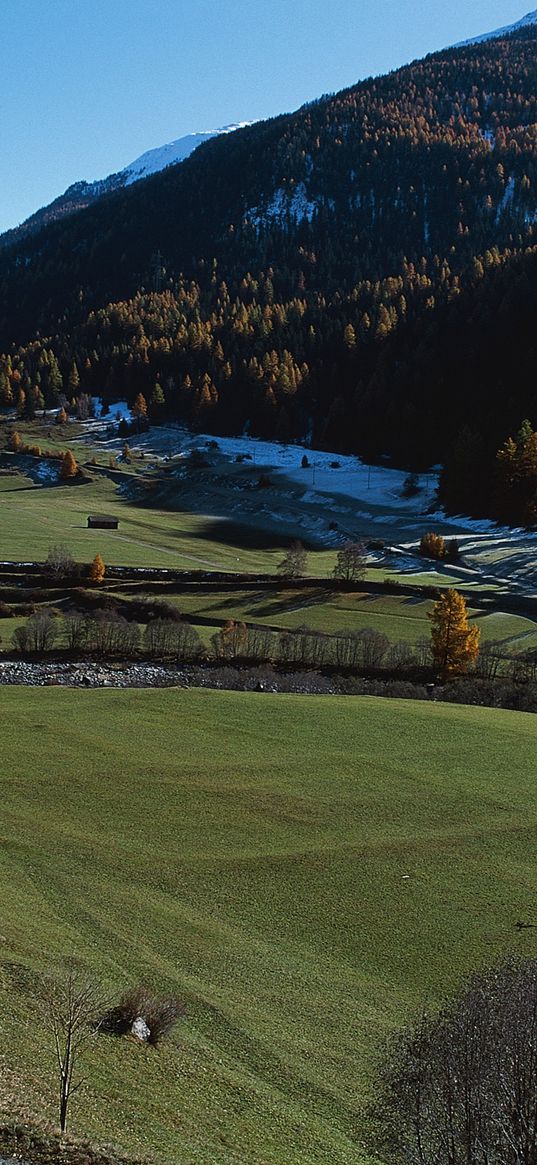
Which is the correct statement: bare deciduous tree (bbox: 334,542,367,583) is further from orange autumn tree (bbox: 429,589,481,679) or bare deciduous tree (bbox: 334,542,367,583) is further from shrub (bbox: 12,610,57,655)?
shrub (bbox: 12,610,57,655)

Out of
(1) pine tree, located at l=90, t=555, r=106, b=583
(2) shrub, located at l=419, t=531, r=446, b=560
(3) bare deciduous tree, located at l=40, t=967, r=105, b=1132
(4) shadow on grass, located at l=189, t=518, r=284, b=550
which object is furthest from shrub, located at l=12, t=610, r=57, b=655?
(2) shrub, located at l=419, t=531, r=446, b=560

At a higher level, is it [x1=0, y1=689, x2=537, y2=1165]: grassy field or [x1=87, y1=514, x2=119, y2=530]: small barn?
[x1=87, y1=514, x2=119, y2=530]: small barn

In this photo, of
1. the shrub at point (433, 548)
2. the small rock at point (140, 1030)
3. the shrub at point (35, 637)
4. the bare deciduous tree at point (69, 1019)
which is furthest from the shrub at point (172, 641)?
the small rock at point (140, 1030)

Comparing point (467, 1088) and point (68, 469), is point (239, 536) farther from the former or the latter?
point (467, 1088)

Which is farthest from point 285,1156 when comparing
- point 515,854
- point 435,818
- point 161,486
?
point 161,486

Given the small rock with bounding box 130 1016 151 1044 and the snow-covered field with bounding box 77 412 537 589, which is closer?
the small rock with bounding box 130 1016 151 1044

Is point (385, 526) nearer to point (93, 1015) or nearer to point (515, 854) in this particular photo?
point (515, 854)
